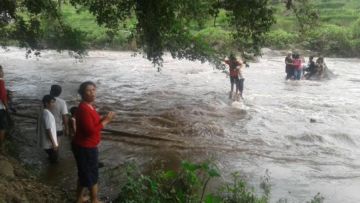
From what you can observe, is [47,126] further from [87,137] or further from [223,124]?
[223,124]

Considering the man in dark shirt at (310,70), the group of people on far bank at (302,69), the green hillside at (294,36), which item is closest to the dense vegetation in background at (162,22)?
the group of people on far bank at (302,69)

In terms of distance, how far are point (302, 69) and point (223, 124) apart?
1060cm

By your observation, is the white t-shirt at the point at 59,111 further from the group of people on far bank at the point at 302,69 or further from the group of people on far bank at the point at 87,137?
the group of people on far bank at the point at 302,69

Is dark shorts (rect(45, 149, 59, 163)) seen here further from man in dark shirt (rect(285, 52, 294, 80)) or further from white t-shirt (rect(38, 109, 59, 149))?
man in dark shirt (rect(285, 52, 294, 80))

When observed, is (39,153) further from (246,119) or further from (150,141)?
(246,119)

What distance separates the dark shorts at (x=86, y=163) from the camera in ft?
18.6

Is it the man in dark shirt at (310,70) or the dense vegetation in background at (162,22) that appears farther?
the man in dark shirt at (310,70)

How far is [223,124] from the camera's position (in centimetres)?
1321

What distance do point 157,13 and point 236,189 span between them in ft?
15.5

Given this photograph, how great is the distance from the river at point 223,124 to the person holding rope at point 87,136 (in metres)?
1.09

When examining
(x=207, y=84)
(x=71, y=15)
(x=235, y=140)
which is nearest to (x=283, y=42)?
(x=207, y=84)

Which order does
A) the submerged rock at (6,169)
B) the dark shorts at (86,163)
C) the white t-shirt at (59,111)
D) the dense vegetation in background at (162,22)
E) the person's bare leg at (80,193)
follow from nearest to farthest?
1. the dark shorts at (86,163)
2. the person's bare leg at (80,193)
3. the submerged rock at (6,169)
4. the white t-shirt at (59,111)
5. the dense vegetation in background at (162,22)

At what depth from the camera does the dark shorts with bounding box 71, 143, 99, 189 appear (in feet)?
18.6

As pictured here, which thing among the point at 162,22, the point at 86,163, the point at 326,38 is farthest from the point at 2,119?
the point at 326,38
